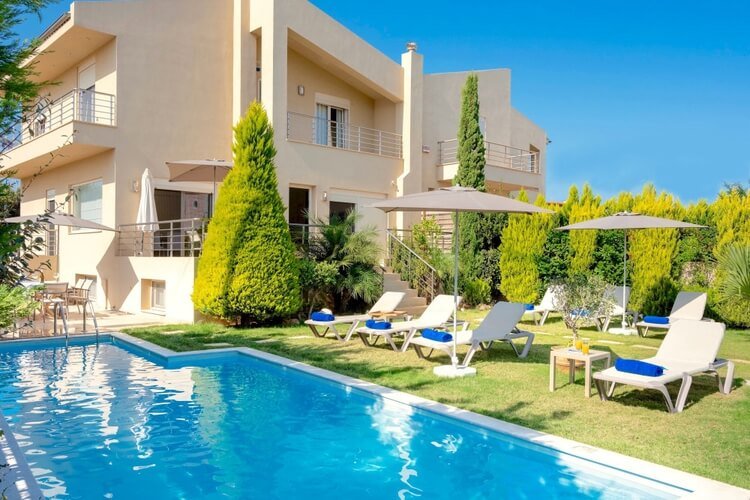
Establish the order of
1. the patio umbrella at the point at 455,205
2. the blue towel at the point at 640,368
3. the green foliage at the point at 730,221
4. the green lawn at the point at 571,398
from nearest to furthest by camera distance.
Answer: the green lawn at the point at 571,398, the blue towel at the point at 640,368, the patio umbrella at the point at 455,205, the green foliage at the point at 730,221

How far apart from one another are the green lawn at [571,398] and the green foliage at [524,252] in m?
5.22

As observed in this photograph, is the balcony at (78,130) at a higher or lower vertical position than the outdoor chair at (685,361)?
higher

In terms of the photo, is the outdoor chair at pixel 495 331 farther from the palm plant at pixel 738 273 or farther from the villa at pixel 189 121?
the villa at pixel 189 121

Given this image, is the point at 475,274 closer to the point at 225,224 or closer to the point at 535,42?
the point at 225,224

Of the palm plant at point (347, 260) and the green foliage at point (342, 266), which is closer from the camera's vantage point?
the green foliage at point (342, 266)

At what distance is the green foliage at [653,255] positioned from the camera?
53.9 feet

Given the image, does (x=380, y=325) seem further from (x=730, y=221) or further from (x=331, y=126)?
(x=331, y=126)

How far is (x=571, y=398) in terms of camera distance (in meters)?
7.88

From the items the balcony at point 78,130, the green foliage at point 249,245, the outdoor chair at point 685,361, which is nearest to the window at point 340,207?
the green foliage at point 249,245

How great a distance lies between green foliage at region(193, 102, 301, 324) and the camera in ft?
45.6

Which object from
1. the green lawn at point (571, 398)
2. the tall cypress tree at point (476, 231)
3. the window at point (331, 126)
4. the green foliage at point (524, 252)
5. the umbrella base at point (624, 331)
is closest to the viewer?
the green lawn at point (571, 398)

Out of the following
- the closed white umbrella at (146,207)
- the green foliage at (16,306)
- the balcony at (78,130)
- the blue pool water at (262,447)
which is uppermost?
the balcony at (78,130)

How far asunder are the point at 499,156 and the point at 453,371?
1919 cm

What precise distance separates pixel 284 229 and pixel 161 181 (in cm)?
614
